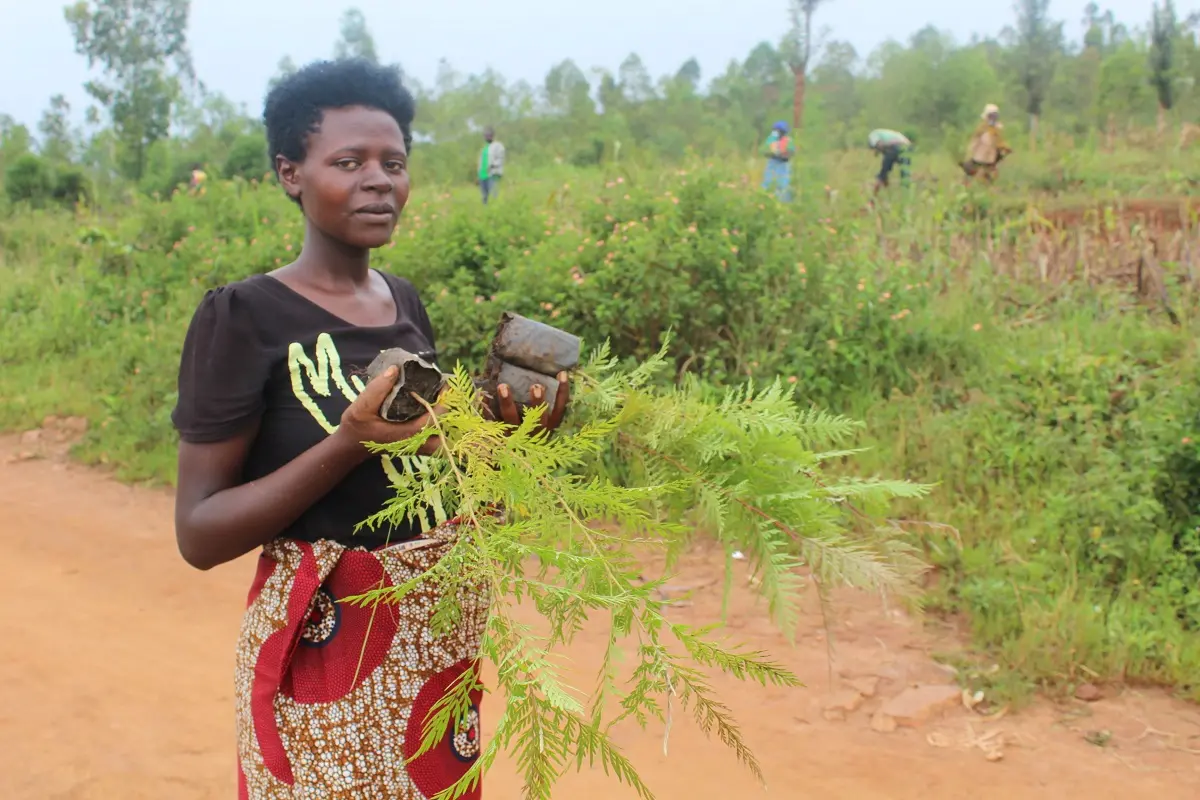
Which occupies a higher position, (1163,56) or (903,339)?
(1163,56)

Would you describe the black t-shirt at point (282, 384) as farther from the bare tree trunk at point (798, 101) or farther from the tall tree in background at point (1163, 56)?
the bare tree trunk at point (798, 101)

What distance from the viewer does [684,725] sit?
317 centimetres

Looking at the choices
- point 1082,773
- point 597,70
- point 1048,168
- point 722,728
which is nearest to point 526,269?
point 1082,773

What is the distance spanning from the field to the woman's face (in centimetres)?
223

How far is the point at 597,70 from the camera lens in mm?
29094

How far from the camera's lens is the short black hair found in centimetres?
145

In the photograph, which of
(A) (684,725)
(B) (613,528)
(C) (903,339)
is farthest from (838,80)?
(B) (613,528)

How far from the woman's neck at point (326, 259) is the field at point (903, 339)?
221 cm

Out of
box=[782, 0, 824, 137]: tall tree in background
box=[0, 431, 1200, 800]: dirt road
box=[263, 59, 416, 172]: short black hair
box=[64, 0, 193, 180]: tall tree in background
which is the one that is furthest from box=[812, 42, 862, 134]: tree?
box=[263, 59, 416, 172]: short black hair

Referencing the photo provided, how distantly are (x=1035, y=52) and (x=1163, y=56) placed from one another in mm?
6476

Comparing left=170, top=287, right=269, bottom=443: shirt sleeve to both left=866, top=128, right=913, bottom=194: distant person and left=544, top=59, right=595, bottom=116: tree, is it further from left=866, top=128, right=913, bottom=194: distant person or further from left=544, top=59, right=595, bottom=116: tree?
left=544, top=59, right=595, bottom=116: tree

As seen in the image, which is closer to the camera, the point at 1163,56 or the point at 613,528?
the point at 613,528

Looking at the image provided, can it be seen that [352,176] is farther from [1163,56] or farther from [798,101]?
[798,101]

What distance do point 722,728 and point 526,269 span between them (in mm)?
4255
